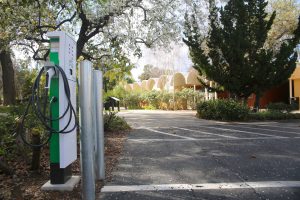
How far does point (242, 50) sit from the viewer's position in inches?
619

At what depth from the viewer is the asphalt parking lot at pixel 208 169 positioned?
15.0ft

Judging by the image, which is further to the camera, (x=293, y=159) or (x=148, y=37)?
(x=148, y=37)

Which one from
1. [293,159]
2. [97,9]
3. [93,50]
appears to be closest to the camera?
[293,159]

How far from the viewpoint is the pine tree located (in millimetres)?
15852

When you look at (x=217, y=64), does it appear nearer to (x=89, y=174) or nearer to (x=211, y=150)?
(x=211, y=150)

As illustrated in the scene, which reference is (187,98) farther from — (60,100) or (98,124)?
(60,100)

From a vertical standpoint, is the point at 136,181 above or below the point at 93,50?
below

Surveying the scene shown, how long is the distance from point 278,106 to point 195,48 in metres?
5.42

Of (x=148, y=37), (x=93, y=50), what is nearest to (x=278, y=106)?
(x=148, y=37)

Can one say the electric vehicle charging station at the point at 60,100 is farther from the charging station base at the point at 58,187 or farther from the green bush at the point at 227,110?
the green bush at the point at 227,110

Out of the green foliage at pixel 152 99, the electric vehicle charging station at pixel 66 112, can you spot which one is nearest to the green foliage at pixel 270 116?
the electric vehicle charging station at pixel 66 112

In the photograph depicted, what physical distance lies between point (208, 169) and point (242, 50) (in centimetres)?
1090

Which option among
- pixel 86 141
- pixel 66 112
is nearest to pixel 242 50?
pixel 66 112

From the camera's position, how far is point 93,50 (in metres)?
15.5
